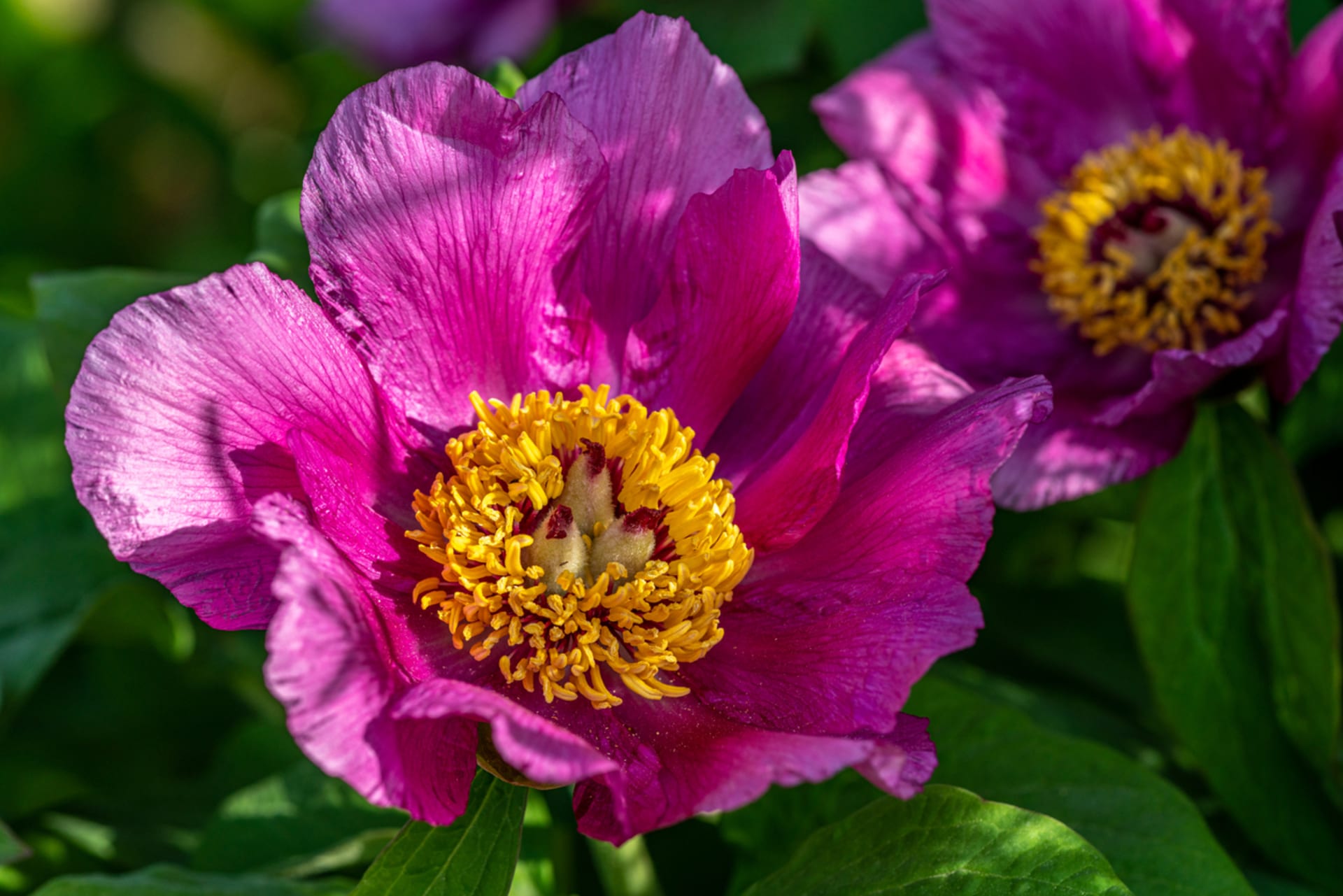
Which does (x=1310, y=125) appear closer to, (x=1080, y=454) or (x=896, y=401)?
(x=1080, y=454)

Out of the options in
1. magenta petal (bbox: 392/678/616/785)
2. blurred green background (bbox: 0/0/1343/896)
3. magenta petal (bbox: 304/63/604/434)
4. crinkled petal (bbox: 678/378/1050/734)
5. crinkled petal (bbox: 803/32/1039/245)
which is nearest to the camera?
magenta petal (bbox: 392/678/616/785)

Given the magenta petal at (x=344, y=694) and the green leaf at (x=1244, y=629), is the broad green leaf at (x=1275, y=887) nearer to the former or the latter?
the green leaf at (x=1244, y=629)

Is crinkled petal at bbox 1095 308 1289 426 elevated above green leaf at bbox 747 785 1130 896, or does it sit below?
above

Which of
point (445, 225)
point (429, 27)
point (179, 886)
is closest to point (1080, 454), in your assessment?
point (445, 225)

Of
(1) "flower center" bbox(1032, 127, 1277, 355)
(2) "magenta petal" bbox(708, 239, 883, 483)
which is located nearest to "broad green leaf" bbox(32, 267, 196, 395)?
(2) "magenta petal" bbox(708, 239, 883, 483)

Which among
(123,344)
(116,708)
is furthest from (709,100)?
(116,708)

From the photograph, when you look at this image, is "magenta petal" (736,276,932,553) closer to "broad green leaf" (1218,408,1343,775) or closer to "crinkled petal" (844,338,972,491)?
"crinkled petal" (844,338,972,491)

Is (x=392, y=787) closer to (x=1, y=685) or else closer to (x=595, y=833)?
(x=595, y=833)
